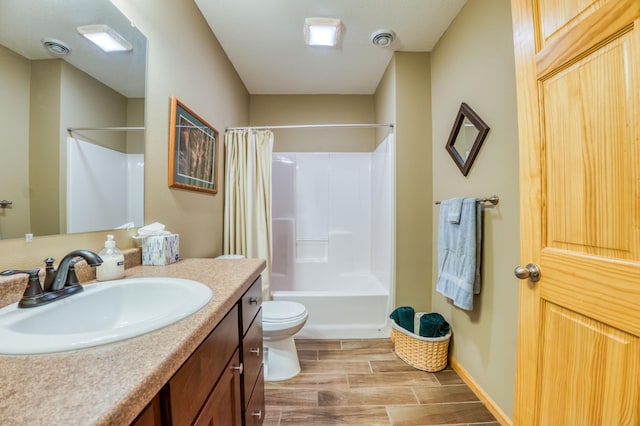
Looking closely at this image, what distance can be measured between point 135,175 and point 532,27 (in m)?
1.66

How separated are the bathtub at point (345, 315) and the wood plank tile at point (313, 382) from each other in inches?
19.9

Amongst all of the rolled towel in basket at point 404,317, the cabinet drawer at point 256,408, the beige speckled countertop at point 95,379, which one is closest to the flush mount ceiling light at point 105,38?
the beige speckled countertop at point 95,379

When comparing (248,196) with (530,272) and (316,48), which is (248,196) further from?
(530,272)

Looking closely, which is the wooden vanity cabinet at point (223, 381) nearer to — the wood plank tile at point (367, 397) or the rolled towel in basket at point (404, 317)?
the wood plank tile at point (367, 397)

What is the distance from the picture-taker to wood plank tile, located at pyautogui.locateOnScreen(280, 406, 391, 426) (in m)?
1.38

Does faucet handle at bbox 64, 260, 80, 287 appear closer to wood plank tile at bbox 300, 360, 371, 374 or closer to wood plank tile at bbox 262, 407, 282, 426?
wood plank tile at bbox 262, 407, 282, 426

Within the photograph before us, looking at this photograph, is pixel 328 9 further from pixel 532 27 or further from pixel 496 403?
pixel 496 403

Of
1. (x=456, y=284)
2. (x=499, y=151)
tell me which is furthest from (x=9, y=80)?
(x=456, y=284)

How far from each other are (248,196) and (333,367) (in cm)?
145

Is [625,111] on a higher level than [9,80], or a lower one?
lower

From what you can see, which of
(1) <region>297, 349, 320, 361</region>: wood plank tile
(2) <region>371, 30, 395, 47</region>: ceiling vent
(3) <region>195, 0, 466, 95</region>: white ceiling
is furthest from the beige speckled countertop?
(2) <region>371, 30, 395, 47</region>: ceiling vent

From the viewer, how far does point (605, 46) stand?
2.29 ft

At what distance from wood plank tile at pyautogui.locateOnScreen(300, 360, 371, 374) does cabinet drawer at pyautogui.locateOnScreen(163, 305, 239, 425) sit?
3.79 feet

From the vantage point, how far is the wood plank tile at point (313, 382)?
1640 millimetres
